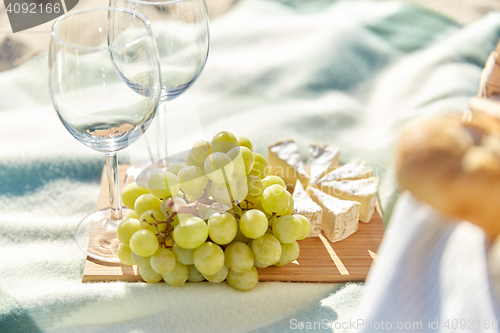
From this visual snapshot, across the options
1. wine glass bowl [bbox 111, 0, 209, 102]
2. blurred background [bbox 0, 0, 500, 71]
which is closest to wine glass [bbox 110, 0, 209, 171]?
wine glass bowl [bbox 111, 0, 209, 102]

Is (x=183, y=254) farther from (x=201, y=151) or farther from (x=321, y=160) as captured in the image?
(x=321, y=160)

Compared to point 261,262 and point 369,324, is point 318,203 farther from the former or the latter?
point 369,324

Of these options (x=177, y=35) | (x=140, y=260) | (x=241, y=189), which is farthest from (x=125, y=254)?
(x=177, y=35)

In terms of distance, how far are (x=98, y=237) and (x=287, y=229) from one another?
221 mm

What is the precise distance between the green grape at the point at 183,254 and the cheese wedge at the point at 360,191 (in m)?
0.22

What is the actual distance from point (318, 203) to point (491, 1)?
3.53 ft

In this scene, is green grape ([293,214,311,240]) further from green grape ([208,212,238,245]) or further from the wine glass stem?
the wine glass stem

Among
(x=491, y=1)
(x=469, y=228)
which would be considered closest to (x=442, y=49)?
(x=491, y=1)

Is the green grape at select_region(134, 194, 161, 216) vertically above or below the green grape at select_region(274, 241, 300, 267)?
above

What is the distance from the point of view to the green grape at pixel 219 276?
448mm

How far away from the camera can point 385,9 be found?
1.06 m

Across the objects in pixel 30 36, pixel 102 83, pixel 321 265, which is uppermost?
pixel 102 83

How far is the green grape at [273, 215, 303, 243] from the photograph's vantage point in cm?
45

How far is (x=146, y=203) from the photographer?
18.1 inches
